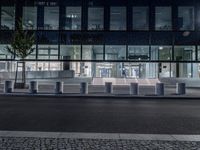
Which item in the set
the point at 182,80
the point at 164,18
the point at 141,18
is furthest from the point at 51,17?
the point at 182,80

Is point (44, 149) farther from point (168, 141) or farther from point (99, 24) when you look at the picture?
point (99, 24)

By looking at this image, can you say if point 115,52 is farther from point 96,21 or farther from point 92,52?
point 96,21

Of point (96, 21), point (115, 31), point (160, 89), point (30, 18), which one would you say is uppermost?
point (30, 18)

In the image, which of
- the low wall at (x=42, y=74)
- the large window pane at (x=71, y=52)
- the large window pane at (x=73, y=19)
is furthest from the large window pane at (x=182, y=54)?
the low wall at (x=42, y=74)

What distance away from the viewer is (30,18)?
112 feet

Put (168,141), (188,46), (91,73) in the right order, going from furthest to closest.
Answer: (91,73), (188,46), (168,141)

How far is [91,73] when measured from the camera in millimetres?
38500

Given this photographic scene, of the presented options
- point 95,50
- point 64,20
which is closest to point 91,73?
point 95,50

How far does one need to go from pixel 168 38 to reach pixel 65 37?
1265 cm

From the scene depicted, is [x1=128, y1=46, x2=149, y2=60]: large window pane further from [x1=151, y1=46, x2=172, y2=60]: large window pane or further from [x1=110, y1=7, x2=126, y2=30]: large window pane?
[x1=110, y1=7, x2=126, y2=30]: large window pane

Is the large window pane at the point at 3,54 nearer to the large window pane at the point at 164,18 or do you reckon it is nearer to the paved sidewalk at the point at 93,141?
the large window pane at the point at 164,18

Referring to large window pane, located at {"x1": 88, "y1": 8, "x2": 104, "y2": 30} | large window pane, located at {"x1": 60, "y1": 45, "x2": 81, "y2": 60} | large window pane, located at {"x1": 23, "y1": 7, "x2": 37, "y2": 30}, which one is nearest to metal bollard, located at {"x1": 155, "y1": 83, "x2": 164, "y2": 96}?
large window pane, located at {"x1": 60, "y1": 45, "x2": 81, "y2": 60}

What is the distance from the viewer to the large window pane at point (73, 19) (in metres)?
33.8

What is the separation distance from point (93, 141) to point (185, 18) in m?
29.9
